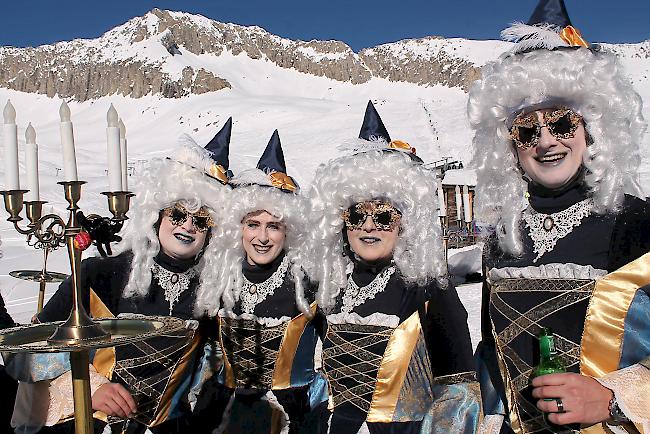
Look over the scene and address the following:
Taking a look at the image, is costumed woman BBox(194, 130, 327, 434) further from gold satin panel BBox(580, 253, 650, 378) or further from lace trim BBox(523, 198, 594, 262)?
gold satin panel BBox(580, 253, 650, 378)

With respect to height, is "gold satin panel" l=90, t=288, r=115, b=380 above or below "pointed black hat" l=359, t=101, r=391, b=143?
below

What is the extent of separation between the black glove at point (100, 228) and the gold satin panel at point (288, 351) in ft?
2.97

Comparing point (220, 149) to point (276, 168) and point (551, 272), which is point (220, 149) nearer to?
point (276, 168)

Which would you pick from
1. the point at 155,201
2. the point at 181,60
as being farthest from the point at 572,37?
the point at 181,60

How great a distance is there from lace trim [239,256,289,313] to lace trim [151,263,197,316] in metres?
0.31

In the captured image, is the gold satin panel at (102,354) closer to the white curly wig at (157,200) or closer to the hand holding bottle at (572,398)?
the white curly wig at (157,200)

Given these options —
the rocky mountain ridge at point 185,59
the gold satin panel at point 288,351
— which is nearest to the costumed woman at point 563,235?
the gold satin panel at point 288,351

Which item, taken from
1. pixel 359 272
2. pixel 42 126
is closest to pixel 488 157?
pixel 359 272

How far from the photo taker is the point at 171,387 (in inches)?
103

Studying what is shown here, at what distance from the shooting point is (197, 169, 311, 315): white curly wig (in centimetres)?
289

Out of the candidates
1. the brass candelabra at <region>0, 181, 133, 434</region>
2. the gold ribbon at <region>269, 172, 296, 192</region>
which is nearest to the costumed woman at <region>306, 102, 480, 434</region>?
the gold ribbon at <region>269, 172, 296, 192</region>

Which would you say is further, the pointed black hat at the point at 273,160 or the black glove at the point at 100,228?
the pointed black hat at the point at 273,160

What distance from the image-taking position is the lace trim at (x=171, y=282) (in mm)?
2732

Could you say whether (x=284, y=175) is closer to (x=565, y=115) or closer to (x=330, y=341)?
(x=330, y=341)
